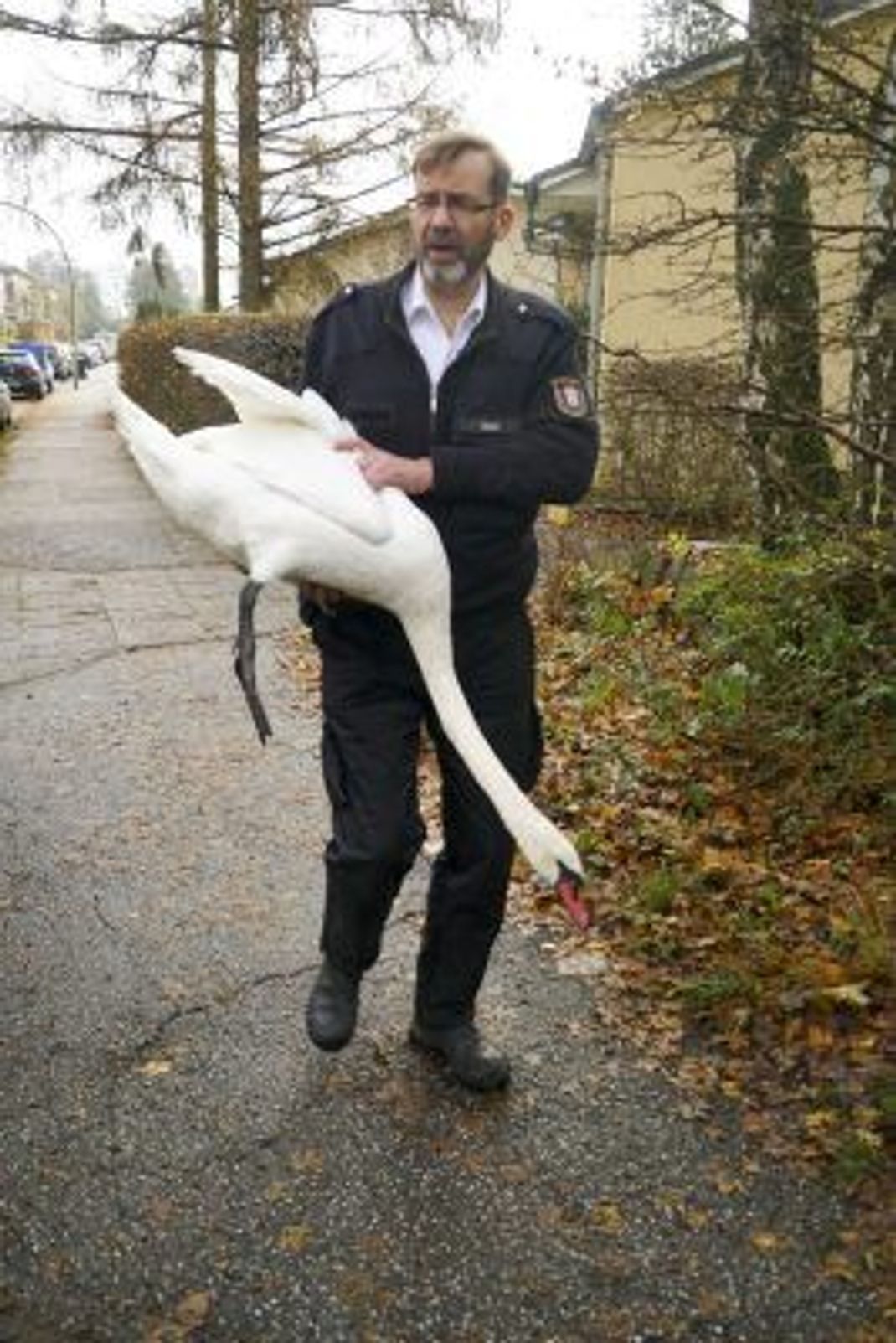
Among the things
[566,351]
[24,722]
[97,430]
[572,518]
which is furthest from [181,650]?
[97,430]

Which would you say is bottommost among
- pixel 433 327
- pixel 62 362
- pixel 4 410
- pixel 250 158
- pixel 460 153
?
pixel 4 410

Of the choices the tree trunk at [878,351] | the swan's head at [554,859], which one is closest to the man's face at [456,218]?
the swan's head at [554,859]

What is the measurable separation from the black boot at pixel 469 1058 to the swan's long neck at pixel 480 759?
0.76 metres

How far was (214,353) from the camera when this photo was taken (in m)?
15.5

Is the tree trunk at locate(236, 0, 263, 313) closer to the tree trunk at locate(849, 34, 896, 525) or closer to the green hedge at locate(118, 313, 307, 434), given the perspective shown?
the green hedge at locate(118, 313, 307, 434)

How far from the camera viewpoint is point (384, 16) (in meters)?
15.9

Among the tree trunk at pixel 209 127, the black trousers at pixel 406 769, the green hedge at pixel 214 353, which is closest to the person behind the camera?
the black trousers at pixel 406 769

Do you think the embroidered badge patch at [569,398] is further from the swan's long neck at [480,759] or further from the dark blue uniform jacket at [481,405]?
the swan's long neck at [480,759]

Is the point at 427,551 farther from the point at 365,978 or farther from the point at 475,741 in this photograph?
the point at 365,978

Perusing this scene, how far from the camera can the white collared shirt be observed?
3043 millimetres

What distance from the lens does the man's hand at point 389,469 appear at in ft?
9.05

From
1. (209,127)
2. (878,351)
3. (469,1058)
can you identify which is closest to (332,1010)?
(469,1058)

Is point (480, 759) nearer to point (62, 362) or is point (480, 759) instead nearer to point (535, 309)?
point (535, 309)

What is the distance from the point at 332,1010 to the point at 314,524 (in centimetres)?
147
